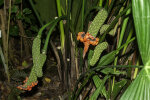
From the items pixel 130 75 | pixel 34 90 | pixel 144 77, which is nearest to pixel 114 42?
pixel 130 75

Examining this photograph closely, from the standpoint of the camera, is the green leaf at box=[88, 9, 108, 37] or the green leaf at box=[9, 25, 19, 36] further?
the green leaf at box=[9, 25, 19, 36]

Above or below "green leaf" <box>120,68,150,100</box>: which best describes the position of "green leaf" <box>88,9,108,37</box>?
above

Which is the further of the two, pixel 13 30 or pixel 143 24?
pixel 13 30

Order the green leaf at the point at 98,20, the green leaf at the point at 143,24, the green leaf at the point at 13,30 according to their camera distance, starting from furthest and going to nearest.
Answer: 1. the green leaf at the point at 13,30
2. the green leaf at the point at 98,20
3. the green leaf at the point at 143,24

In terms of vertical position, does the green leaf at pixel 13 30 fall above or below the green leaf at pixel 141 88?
above

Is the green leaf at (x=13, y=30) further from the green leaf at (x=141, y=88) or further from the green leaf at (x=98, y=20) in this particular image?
the green leaf at (x=141, y=88)

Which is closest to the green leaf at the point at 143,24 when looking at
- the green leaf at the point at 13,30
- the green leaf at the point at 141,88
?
the green leaf at the point at 141,88

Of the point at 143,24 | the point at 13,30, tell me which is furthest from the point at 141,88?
the point at 13,30

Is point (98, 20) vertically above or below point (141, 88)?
above

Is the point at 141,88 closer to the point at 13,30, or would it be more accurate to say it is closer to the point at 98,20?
the point at 98,20

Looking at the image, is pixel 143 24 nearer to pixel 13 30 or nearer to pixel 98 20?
pixel 98 20

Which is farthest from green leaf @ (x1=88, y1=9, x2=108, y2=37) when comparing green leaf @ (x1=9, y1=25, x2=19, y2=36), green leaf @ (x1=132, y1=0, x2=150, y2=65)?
green leaf @ (x1=9, y1=25, x2=19, y2=36)

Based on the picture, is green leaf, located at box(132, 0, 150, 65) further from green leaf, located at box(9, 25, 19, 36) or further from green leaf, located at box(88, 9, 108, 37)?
green leaf, located at box(9, 25, 19, 36)
